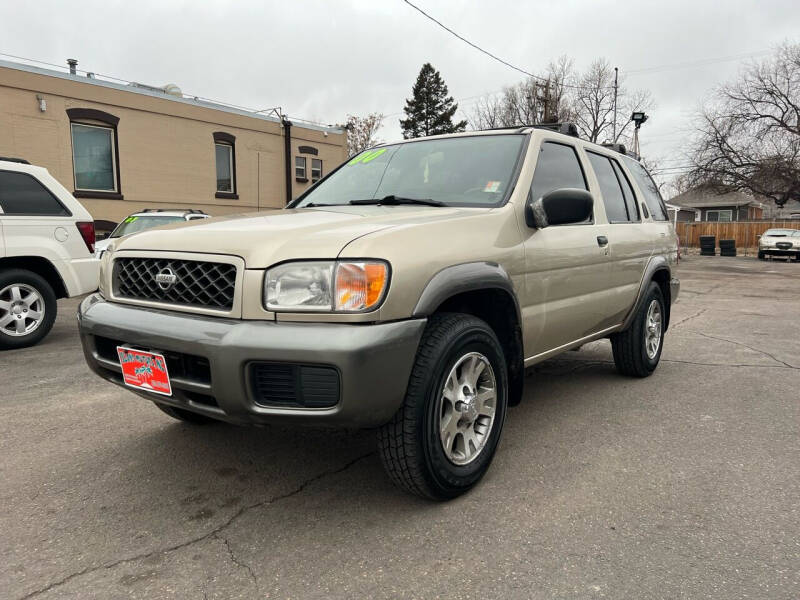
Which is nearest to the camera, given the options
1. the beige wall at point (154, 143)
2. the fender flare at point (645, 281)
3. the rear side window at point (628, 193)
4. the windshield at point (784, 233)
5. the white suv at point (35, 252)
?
the fender flare at point (645, 281)

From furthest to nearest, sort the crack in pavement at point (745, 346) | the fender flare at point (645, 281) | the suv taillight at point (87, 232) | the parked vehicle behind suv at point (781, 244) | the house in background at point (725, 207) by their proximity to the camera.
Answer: the house in background at point (725, 207) → the parked vehicle behind suv at point (781, 244) → the suv taillight at point (87, 232) → the crack in pavement at point (745, 346) → the fender flare at point (645, 281)

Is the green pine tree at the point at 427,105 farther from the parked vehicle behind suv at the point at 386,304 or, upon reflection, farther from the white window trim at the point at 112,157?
the parked vehicle behind suv at the point at 386,304

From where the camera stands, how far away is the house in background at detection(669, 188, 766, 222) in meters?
50.6

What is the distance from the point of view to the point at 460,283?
8.78 feet

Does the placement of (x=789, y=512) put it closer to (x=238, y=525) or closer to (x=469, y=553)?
(x=469, y=553)

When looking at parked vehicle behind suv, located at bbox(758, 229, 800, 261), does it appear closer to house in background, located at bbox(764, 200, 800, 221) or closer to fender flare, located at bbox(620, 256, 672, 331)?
fender flare, located at bbox(620, 256, 672, 331)

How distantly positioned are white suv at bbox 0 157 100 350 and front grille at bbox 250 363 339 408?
480cm

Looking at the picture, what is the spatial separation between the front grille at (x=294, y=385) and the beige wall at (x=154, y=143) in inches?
568

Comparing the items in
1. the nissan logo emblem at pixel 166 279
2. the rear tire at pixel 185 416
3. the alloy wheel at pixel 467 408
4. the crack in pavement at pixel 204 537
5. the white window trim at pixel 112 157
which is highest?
the white window trim at pixel 112 157

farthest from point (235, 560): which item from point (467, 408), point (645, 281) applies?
point (645, 281)

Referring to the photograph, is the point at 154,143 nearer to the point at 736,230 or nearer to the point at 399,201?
the point at 399,201

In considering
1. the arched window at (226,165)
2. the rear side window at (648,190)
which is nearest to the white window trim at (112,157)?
the arched window at (226,165)

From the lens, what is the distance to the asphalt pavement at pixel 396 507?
220 centimetres

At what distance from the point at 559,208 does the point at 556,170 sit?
2.30ft
